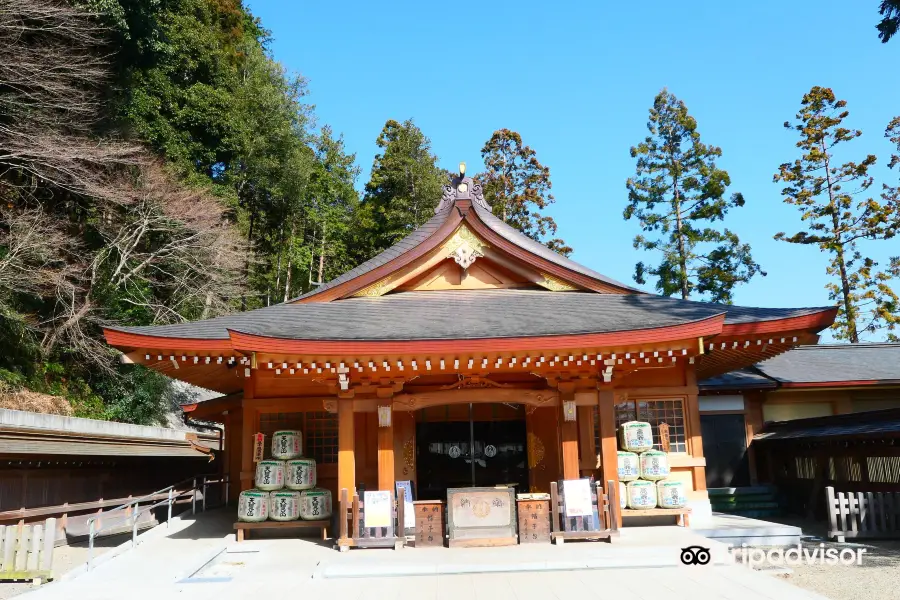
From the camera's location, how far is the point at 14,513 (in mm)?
12062

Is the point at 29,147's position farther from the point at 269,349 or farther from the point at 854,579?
the point at 854,579

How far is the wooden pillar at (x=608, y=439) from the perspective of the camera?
11.0 metres

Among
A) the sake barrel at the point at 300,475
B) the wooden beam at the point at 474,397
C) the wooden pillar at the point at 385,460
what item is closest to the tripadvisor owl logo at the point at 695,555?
the wooden beam at the point at 474,397

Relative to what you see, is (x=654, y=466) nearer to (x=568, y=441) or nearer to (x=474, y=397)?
(x=568, y=441)

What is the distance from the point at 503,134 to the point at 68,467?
31562mm

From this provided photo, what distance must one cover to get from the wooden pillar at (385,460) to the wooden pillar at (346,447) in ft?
1.46

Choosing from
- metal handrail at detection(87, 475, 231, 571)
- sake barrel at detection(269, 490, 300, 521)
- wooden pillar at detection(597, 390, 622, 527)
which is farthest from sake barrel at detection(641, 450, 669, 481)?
metal handrail at detection(87, 475, 231, 571)

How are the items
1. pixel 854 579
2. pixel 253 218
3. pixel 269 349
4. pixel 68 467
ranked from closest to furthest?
pixel 854 579 < pixel 269 349 < pixel 68 467 < pixel 253 218

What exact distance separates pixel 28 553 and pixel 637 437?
9743 millimetres

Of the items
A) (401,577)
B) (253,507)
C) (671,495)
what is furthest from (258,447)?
(671,495)

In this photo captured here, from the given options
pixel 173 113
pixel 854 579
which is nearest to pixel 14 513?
pixel 854 579

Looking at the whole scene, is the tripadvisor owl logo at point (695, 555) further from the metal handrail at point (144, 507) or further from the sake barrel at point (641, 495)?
the metal handrail at point (144, 507)

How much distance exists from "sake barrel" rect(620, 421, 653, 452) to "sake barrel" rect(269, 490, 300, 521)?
19.2ft

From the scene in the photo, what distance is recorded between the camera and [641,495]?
11445mm
